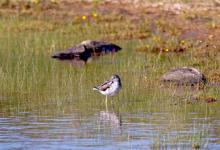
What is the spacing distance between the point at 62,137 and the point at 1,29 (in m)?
14.3

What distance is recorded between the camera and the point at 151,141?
11.1 meters

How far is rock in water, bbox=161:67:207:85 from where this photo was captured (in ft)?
53.2

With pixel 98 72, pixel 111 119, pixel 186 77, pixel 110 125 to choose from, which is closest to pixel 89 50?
pixel 98 72

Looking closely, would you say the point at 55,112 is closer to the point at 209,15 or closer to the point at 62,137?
the point at 62,137

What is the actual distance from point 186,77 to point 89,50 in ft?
18.5

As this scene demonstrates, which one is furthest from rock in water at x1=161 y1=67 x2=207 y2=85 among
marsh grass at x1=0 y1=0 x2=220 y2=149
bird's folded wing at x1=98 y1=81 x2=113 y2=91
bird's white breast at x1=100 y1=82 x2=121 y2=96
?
bird's white breast at x1=100 y1=82 x2=121 y2=96

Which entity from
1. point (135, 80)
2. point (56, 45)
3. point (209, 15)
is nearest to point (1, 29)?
point (56, 45)

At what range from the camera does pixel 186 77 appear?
1633 centimetres

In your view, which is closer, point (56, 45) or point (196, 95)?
point (196, 95)

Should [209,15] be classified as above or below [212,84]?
above

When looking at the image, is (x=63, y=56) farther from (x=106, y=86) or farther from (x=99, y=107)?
(x=99, y=107)

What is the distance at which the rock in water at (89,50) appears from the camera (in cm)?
2120

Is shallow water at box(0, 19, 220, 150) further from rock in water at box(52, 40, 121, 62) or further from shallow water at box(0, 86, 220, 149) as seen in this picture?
rock in water at box(52, 40, 121, 62)

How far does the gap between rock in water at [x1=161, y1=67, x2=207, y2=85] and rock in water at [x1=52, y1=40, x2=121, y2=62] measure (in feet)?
15.9
